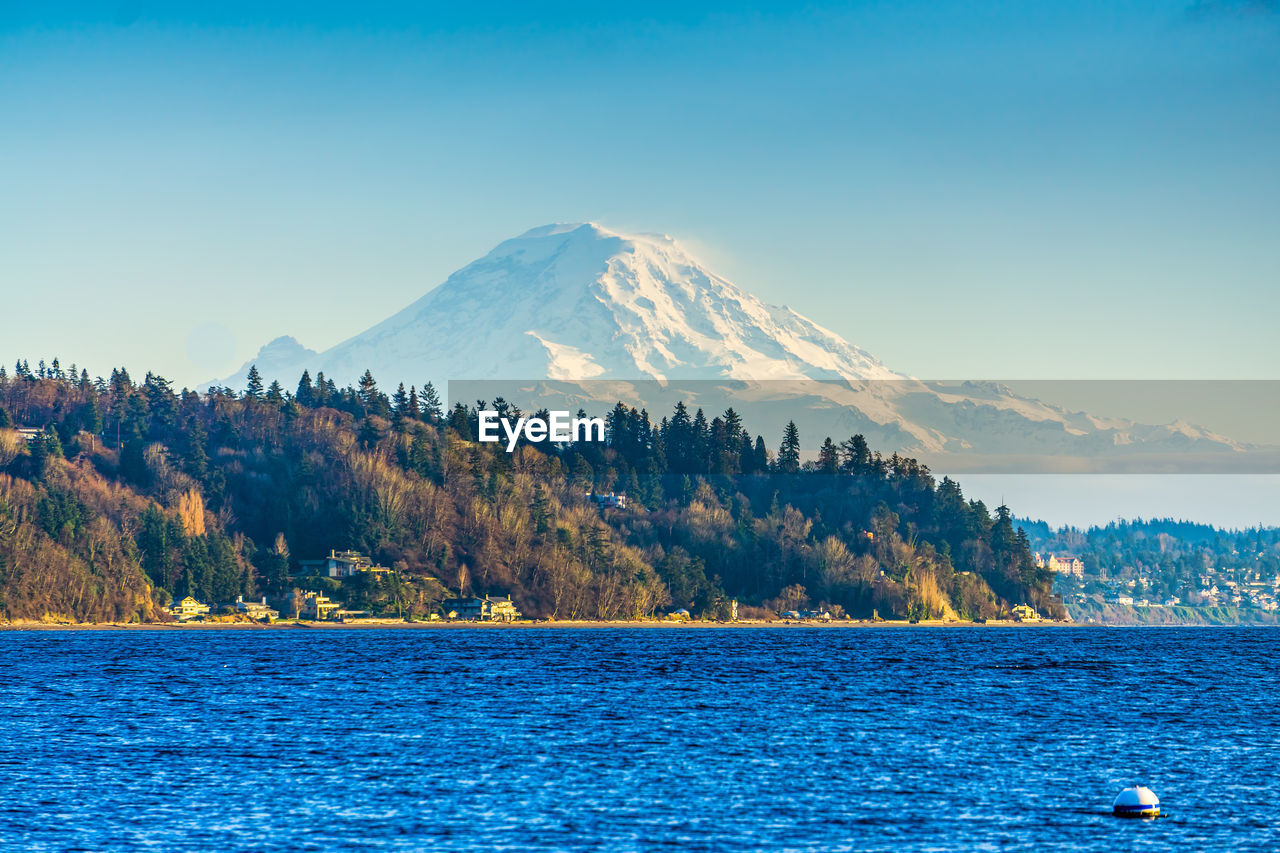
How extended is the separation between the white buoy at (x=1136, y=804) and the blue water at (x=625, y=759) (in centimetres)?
93

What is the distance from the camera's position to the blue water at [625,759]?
164 ft

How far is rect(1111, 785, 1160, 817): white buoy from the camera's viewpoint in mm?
52000

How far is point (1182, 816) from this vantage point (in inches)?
2068

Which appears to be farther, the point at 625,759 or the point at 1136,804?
the point at 625,759

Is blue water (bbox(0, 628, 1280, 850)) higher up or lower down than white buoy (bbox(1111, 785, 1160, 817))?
lower down

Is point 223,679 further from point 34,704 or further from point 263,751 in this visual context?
point 263,751

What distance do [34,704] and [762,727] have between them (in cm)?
4873

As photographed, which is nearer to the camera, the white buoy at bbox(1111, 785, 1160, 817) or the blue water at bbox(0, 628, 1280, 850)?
the blue water at bbox(0, 628, 1280, 850)

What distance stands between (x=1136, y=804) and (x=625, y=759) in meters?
25.2

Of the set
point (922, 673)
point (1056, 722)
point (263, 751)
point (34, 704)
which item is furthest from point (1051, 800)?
point (922, 673)

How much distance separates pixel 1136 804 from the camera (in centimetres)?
5200

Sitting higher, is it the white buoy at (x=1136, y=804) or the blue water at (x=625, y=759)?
the white buoy at (x=1136, y=804)

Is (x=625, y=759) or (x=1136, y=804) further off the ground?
(x=1136, y=804)

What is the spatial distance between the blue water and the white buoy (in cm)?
93
